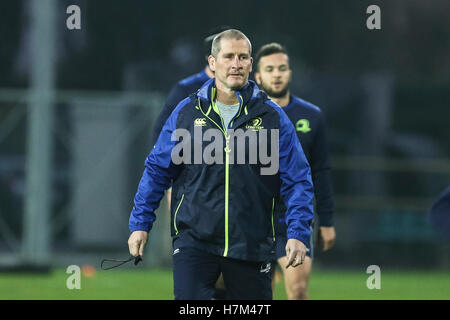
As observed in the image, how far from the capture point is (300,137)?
8805 millimetres

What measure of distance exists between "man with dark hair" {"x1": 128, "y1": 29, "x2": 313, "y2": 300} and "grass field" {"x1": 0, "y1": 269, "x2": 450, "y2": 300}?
19.3 feet

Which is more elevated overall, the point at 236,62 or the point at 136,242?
the point at 236,62

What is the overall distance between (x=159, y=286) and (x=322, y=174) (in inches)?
240

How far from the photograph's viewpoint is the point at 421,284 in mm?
15781

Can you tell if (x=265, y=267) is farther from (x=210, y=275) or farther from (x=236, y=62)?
(x=236, y=62)

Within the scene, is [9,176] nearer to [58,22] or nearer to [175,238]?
[58,22]

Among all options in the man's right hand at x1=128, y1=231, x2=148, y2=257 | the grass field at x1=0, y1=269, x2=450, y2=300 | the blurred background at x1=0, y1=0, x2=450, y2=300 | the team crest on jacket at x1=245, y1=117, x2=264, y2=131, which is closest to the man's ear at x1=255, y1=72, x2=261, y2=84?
the team crest on jacket at x1=245, y1=117, x2=264, y2=131

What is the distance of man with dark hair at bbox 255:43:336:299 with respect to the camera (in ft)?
28.5

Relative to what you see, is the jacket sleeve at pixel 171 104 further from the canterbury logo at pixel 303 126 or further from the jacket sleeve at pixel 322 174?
the jacket sleeve at pixel 322 174

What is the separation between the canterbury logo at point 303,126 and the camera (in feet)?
28.9

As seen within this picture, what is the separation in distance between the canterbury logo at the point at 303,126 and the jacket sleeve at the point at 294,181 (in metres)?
2.32

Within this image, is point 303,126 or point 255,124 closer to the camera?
point 255,124

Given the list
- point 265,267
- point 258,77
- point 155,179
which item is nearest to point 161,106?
point 258,77

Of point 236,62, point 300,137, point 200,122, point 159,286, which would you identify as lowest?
point 159,286
